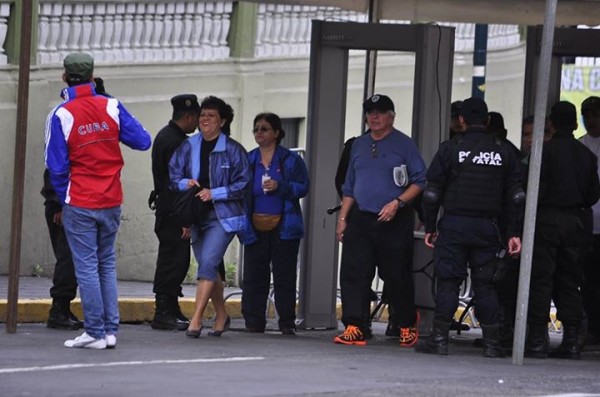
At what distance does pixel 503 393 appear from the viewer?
11109 millimetres

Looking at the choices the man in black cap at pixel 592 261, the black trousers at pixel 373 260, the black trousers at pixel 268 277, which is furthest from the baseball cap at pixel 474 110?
the black trousers at pixel 268 277

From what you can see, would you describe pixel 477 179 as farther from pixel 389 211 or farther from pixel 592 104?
pixel 592 104

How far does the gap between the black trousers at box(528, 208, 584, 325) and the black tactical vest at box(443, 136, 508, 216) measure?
2.17ft

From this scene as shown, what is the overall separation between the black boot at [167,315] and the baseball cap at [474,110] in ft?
9.88

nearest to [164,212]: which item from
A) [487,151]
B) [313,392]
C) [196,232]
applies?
[196,232]

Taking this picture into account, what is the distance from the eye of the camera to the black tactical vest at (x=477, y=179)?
13188mm

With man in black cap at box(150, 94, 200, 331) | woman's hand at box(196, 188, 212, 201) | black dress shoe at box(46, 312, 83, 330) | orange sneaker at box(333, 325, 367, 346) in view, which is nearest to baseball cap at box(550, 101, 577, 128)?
orange sneaker at box(333, 325, 367, 346)

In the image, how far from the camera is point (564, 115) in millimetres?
13750

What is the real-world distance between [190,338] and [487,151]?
2.59m

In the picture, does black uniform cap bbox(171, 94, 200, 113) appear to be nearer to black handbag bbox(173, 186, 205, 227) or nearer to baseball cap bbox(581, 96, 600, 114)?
black handbag bbox(173, 186, 205, 227)

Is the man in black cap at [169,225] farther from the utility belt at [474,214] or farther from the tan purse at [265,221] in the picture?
the utility belt at [474,214]

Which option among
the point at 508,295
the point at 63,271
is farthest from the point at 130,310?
the point at 508,295

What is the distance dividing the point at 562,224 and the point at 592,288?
141cm

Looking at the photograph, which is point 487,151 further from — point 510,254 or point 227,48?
point 227,48
